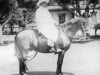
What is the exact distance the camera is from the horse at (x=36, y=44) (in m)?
9.14

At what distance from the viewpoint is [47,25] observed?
9195 millimetres

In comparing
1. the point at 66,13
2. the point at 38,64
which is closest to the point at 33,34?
the point at 38,64

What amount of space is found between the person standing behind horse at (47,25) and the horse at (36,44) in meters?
0.15

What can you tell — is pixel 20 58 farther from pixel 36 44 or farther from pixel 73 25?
pixel 73 25

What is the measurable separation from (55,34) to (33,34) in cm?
84

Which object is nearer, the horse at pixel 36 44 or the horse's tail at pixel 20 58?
the horse at pixel 36 44

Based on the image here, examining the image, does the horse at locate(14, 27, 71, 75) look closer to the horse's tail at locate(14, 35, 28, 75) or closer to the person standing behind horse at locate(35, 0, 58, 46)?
the horse's tail at locate(14, 35, 28, 75)

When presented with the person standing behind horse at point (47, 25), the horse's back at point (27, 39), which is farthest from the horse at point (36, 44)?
the person standing behind horse at point (47, 25)

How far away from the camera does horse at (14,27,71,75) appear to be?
30.0 ft

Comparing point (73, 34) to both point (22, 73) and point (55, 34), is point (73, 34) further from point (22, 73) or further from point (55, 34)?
point (22, 73)

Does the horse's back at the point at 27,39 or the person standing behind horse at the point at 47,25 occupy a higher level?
the person standing behind horse at the point at 47,25

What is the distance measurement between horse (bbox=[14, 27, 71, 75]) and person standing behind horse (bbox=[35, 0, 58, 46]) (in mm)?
151

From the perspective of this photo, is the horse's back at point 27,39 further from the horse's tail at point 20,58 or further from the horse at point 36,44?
the horse's tail at point 20,58

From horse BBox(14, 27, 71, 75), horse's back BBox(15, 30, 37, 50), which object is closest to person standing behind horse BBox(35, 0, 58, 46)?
horse BBox(14, 27, 71, 75)
